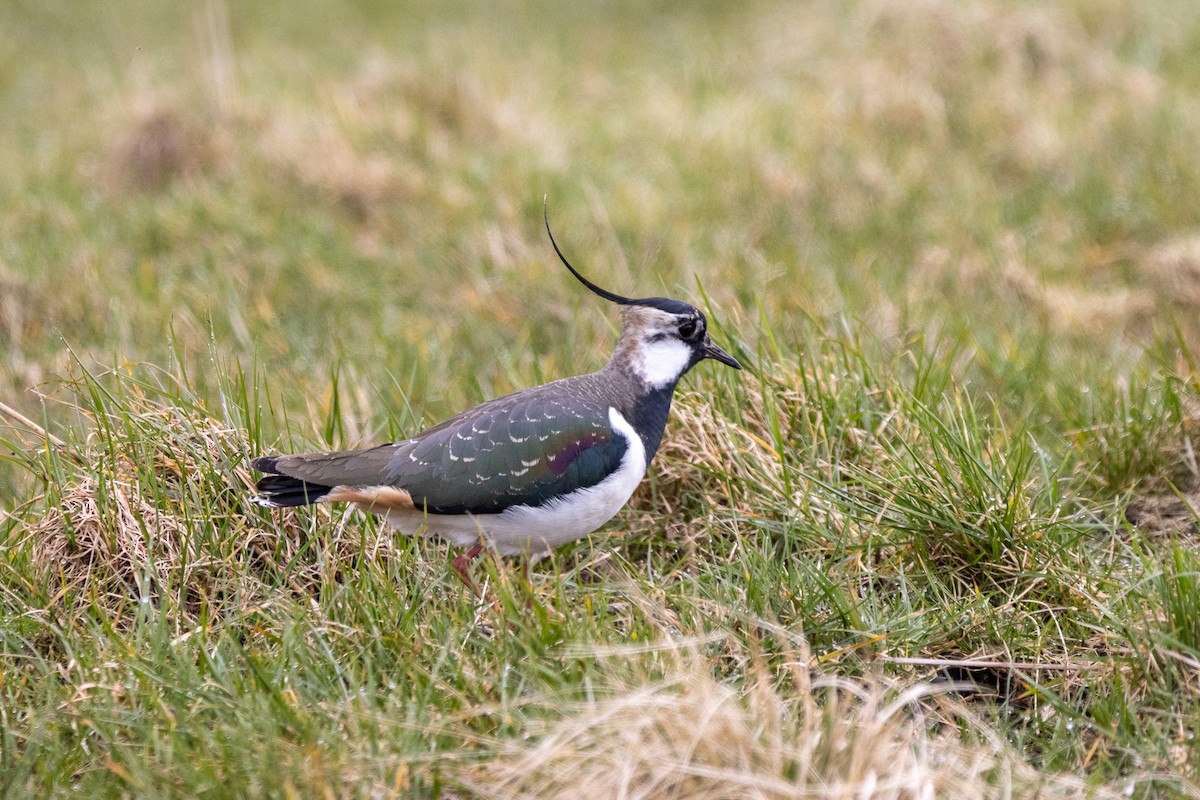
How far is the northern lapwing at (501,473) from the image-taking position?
3.86 m

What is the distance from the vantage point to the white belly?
12.9 ft

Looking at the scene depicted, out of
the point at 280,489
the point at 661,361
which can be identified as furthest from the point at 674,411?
the point at 280,489

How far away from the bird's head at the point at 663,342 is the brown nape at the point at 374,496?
2.91 feet

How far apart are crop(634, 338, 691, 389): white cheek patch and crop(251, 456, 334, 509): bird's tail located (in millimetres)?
1086

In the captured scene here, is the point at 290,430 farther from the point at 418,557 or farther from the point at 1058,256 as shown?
the point at 1058,256

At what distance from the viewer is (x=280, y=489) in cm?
383

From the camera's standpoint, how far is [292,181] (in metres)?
7.79

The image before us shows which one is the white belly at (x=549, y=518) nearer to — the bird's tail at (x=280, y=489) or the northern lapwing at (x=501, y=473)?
the northern lapwing at (x=501, y=473)

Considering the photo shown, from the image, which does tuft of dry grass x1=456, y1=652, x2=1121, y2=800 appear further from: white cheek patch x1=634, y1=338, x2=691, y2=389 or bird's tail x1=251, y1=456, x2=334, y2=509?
white cheek patch x1=634, y1=338, x2=691, y2=389

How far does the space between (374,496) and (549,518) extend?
1.72 feet

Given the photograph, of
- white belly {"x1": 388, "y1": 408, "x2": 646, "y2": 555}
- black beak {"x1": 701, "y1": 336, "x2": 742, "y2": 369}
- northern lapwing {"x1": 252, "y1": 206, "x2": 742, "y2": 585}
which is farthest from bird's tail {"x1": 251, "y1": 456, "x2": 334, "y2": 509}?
black beak {"x1": 701, "y1": 336, "x2": 742, "y2": 369}

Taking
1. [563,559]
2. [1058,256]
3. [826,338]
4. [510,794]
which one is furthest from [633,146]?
[510,794]

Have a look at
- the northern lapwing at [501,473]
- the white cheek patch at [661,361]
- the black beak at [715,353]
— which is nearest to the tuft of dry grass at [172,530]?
the northern lapwing at [501,473]

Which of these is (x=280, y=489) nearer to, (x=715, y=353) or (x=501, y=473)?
(x=501, y=473)
